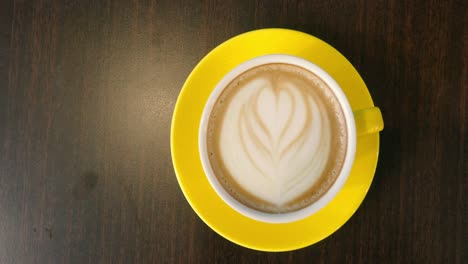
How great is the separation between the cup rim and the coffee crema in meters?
0.03

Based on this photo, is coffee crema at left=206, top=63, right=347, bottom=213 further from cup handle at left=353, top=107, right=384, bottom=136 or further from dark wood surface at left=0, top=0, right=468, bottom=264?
dark wood surface at left=0, top=0, right=468, bottom=264

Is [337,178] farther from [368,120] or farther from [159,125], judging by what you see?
[159,125]

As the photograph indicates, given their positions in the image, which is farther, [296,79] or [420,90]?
[420,90]

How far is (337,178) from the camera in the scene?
858 millimetres

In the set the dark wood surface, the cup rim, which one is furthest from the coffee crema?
the dark wood surface

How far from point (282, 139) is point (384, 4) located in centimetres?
45

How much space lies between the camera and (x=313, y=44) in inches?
35.9

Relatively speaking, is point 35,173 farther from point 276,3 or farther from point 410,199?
point 410,199

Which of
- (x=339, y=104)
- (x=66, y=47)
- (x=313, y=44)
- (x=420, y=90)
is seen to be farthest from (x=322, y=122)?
(x=66, y=47)

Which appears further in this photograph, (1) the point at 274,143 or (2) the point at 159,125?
(2) the point at 159,125

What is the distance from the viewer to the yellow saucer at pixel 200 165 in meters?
0.90

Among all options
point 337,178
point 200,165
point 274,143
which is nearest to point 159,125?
point 200,165

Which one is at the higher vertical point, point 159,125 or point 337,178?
point 159,125

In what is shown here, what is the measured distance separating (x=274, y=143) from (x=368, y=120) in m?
0.20
